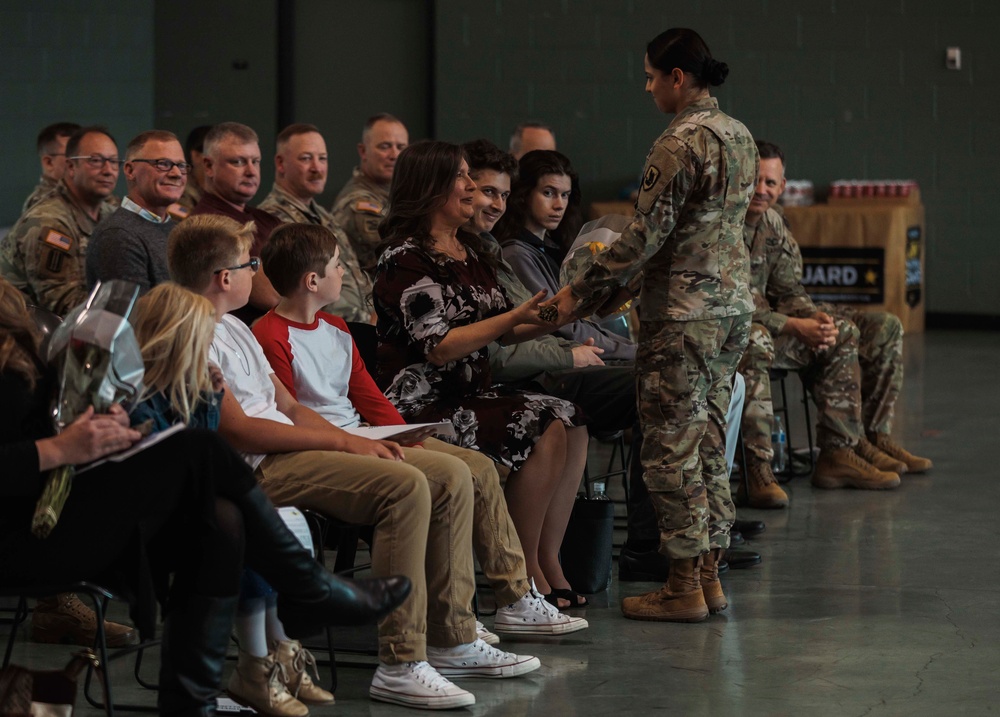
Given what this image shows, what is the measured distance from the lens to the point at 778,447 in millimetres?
5594

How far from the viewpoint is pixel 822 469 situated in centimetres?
550

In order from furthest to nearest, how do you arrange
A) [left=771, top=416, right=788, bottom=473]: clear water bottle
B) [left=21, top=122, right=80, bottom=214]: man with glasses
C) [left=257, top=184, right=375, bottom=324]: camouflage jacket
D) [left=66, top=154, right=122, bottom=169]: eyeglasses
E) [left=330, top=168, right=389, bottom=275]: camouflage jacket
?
[left=21, top=122, right=80, bottom=214]: man with glasses < [left=330, top=168, right=389, bottom=275]: camouflage jacket < [left=771, top=416, right=788, bottom=473]: clear water bottle < [left=257, top=184, right=375, bottom=324]: camouflage jacket < [left=66, top=154, right=122, bottom=169]: eyeglasses

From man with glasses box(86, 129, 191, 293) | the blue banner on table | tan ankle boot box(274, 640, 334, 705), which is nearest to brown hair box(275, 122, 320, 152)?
man with glasses box(86, 129, 191, 293)

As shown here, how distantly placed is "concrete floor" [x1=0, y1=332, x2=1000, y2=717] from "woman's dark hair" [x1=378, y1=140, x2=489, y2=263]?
1.06 metres

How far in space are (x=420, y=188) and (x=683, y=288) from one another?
28.9 inches

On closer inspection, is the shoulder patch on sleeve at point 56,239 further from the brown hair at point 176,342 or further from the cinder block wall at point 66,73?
the cinder block wall at point 66,73

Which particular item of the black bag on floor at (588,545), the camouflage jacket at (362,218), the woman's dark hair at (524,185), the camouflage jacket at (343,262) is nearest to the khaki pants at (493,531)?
the black bag on floor at (588,545)

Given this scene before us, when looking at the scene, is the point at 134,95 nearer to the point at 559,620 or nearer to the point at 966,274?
the point at 966,274

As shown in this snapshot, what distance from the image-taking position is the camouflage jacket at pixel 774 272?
17.7 feet

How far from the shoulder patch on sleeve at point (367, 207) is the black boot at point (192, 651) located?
3441mm

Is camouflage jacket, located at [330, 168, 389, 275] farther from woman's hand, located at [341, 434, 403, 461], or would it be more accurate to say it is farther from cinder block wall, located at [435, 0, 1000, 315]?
cinder block wall, located at [435, 0, 1000, 315]

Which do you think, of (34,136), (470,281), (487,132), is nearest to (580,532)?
(470,281)

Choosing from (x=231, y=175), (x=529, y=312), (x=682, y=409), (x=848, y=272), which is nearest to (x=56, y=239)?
(x=231, y=175)

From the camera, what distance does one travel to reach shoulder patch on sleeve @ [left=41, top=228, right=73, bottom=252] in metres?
4.65
